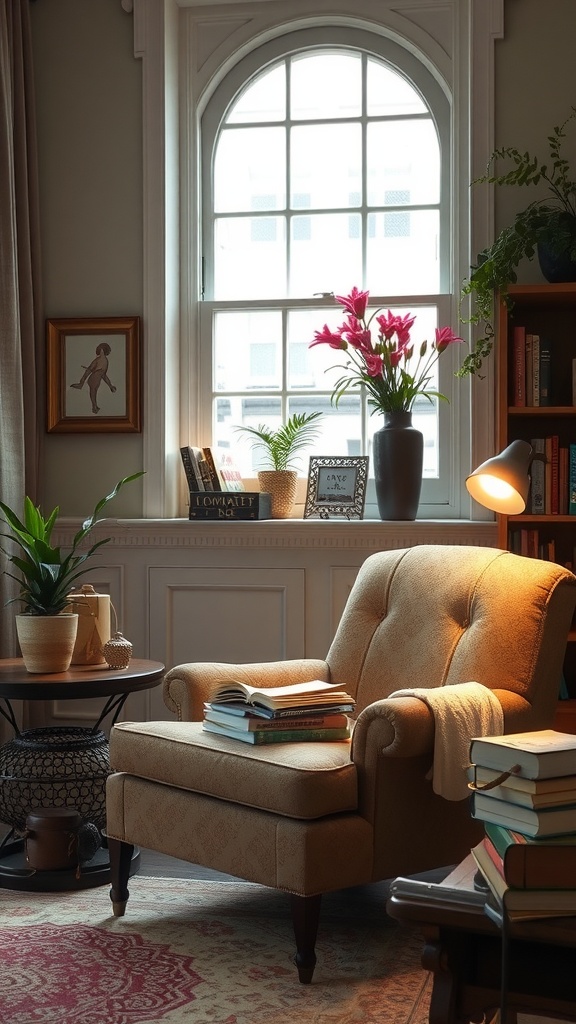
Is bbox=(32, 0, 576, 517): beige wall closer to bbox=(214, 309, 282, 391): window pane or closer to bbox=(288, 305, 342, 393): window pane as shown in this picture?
bbox=(214, 309, 282, 391): window pane

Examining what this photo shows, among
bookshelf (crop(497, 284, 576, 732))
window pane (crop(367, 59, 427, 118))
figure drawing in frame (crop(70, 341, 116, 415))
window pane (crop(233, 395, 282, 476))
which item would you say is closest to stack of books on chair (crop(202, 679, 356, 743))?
bookshelf (crop(497, 284, 576, 732))

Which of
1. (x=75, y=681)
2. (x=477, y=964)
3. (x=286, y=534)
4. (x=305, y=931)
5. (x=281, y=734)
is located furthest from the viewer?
(x=286, y=534)

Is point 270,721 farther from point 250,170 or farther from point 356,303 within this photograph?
point 250,170

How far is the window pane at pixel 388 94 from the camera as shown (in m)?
4.02

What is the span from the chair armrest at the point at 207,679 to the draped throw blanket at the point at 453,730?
588 millimetres

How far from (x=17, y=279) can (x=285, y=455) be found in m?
1.14

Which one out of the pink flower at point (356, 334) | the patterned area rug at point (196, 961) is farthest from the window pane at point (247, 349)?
the patterned area rug at point (196, 961)

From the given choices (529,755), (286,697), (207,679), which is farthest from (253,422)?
(529,755)

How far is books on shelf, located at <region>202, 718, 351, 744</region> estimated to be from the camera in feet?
8.13

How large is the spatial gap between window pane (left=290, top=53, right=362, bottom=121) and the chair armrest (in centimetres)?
223

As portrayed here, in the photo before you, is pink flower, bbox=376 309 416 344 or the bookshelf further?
pink flower, bbox=376 309 416 344

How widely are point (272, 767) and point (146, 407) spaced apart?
1975 millimetres

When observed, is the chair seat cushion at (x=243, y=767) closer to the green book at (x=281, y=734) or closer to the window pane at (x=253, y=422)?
the green book at (x=281, y=734)

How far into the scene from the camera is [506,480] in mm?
2354
